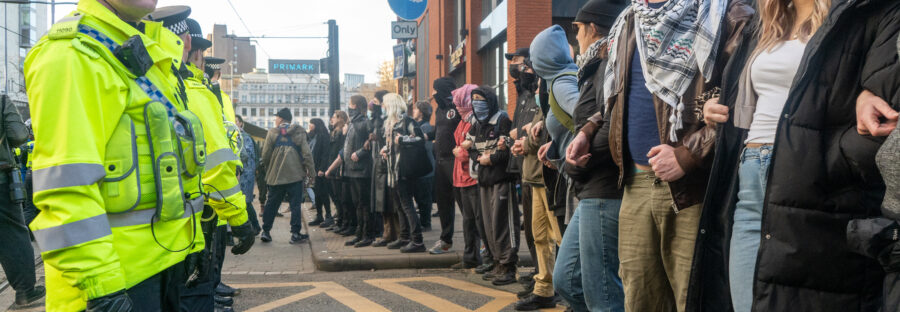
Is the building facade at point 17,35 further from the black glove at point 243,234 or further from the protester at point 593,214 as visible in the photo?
the protester at point 593,214

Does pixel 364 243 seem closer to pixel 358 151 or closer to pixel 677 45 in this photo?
pixel 358 151

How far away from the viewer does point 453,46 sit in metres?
20.4

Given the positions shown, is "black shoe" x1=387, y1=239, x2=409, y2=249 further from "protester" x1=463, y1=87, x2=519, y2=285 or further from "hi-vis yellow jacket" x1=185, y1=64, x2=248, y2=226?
"hi-vis yellow jacket" x1=185, y1=64, x2=248, y2=226

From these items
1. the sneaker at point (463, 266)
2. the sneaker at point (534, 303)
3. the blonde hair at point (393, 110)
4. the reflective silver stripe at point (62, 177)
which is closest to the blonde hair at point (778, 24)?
the reflective silver stripe at point (62, 177)

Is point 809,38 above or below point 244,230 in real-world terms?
above

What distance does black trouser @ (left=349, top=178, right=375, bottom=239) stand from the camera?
824 cm

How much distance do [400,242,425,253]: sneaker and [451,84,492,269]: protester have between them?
61 cm

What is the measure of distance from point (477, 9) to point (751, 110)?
15.3m

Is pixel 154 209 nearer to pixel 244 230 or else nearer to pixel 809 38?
pixel 244 230

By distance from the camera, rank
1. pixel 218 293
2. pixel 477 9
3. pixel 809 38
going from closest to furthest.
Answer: pixel 809 38 → pixel 218 293 → pixel 477 9

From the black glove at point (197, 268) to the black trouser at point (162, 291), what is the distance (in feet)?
0.07

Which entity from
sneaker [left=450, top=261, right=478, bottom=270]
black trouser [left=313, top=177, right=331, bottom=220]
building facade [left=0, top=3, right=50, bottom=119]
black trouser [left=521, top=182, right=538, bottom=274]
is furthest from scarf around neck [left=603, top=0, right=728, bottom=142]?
building facade [left=0, top=3, right=50, bottom=119]

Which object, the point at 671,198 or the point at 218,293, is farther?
the point at 218,293

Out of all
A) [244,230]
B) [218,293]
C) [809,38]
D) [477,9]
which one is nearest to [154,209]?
[244,230]
